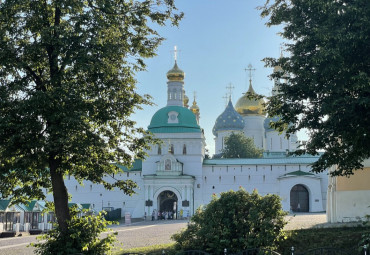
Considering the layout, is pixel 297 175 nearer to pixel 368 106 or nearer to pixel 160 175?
pixel 160 175

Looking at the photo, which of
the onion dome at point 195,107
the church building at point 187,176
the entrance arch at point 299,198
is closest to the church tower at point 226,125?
the onion dome at point 195,107

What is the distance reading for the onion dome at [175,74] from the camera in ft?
177

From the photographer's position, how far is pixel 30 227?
1286 inches

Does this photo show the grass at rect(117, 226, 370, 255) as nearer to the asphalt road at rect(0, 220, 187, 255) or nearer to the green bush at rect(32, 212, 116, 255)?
the green bush at rect(32, 212, 116, 255)

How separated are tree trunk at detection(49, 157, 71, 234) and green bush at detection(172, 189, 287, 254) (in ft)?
11.4

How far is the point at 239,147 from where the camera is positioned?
194 ft

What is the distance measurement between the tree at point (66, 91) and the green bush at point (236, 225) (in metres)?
2.43

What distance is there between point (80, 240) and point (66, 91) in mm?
3246

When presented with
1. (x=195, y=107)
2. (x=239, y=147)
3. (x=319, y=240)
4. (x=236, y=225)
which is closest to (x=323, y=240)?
(x=319, y=240)

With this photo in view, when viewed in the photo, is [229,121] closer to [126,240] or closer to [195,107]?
[195,107]

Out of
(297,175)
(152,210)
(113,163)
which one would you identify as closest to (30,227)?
(152,210)

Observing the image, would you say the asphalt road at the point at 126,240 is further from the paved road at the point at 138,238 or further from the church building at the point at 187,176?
the church building at the point at 187,176

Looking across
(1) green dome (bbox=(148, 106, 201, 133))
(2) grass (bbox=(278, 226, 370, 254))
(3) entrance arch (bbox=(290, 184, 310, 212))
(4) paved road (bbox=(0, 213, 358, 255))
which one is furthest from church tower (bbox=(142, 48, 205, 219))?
(2) grass (bbox=(278, 226, 370, 254))

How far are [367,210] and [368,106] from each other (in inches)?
295
